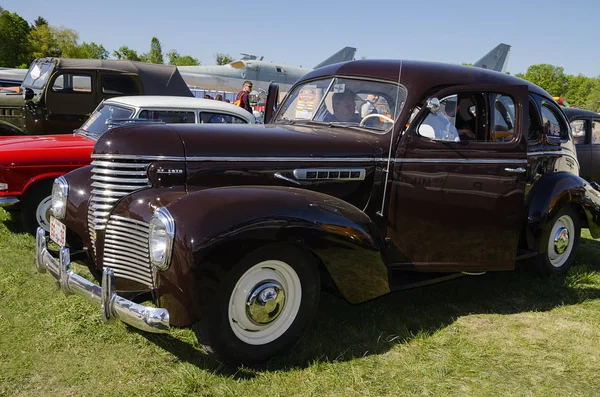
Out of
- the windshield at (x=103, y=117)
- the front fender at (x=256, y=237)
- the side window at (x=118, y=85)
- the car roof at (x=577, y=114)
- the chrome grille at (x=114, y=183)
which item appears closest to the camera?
the front fender at (x=256, y=237)

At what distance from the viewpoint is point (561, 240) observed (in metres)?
5.11

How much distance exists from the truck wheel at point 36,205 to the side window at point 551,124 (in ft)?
16.8

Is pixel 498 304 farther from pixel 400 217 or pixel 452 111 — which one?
pixel 452 111

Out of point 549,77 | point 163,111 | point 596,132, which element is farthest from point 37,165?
point 549,77

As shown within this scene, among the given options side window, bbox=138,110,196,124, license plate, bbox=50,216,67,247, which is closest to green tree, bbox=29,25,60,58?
side window, bbox=138,110,196,124

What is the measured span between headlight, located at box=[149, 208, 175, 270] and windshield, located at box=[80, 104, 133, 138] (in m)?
4.31

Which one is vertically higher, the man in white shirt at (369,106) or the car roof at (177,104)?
the man in white shirt at (369,106)

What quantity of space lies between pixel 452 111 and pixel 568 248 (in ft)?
6.92

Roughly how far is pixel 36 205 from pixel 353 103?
3769 mm

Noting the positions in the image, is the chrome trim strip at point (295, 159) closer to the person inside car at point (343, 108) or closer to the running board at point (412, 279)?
the person inside car at point (343, 108)

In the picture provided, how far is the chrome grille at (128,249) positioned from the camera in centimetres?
302

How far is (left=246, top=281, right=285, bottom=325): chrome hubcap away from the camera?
9.93 ft

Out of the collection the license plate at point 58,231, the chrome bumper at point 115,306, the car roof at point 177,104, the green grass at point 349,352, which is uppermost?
the car roof at point 177,104

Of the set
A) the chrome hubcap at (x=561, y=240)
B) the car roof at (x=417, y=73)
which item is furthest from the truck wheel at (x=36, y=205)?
the chrome hubcap at (x=561, y=240)
